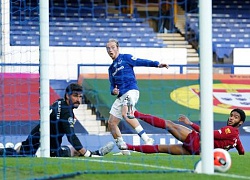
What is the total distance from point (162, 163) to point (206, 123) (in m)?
1.53

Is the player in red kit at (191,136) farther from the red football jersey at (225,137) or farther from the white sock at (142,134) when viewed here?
the white sock at (142,134)

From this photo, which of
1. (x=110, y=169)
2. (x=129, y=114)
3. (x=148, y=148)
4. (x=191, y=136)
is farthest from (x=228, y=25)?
(x=110, y=169)

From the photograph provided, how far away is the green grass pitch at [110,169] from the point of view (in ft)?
24.1

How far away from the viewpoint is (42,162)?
345 inches

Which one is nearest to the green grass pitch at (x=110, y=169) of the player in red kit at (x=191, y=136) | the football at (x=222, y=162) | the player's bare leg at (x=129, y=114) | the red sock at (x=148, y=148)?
the football at (x=222, y=162)

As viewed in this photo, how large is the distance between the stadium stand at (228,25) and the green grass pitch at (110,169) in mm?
12927

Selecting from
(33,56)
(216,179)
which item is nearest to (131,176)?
(216,179)

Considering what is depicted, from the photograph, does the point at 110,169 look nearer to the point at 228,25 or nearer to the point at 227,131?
the point at 227,131

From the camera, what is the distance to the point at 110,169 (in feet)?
26.3

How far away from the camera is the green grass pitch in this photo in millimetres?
7355

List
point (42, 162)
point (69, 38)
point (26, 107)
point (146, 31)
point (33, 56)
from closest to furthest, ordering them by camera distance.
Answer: point (42, 162)
point (26, 107)
point (33, 56)
point (69, 38)
point (146, 31)

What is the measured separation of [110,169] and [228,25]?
17355mm

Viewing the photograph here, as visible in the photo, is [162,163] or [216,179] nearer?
[216,179]

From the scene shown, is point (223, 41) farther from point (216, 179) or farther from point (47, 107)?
point (216, 179)
